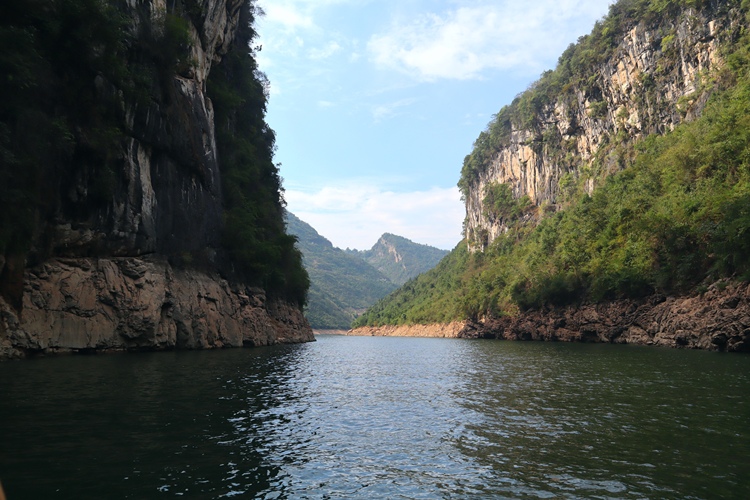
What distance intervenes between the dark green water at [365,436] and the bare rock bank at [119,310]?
539 centimetres

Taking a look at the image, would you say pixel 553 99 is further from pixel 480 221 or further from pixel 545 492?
pixel 545 492

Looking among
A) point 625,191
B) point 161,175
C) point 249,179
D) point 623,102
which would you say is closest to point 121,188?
point 161,175

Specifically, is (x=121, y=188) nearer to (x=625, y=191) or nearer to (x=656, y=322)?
(x=656, y=322)

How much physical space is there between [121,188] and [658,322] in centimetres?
5408

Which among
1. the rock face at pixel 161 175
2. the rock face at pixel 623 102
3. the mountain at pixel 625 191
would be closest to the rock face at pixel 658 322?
the mountain at pixel 625 191

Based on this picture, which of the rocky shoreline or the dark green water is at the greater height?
the rocky shoreline

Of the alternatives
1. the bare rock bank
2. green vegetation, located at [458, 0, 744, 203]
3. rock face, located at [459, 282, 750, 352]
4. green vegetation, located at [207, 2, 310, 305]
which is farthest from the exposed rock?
the bare rock bank

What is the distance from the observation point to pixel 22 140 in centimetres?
2822

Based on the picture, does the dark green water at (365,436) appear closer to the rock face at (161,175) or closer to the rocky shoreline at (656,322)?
the rock face at (161,175)

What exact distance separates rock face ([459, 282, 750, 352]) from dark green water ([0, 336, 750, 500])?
18570 mm

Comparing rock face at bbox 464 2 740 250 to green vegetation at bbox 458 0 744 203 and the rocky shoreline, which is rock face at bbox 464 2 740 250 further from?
the rocky shoreline

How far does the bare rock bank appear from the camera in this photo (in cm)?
3055

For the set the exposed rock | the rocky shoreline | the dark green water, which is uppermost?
the rocky shoreline

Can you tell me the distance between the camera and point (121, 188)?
3759 centimetres
